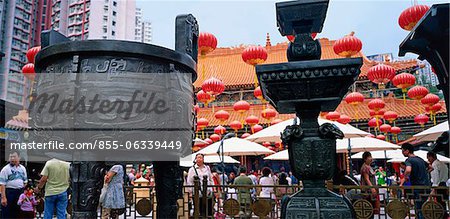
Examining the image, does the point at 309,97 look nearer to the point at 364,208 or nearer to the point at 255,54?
the point at 364,208

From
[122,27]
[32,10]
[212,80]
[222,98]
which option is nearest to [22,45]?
[32,10]

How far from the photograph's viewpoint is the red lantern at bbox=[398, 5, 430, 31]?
22.6 ft

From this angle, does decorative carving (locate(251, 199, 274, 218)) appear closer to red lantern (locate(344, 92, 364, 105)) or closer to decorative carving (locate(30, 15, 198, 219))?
decorative carving (locate(30, 15, 198, 219))

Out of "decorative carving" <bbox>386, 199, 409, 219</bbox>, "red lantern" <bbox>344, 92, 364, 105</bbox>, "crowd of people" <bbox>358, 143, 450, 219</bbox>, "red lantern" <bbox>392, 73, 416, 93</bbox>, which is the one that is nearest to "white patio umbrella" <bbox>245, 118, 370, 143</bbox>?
"crowd of people" <bbox>358, 143, 450, 219</bbox>

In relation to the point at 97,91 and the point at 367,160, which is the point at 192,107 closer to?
the point at 97,91

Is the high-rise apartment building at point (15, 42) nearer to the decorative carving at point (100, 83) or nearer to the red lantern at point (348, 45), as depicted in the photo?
the red lantern at point (348, 45)

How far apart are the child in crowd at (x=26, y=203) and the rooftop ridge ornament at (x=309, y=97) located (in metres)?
4.11

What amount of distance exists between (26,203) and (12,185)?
34 centimetres

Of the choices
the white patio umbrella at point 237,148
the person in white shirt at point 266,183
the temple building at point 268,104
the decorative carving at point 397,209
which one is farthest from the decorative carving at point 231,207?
the temple building at point 268,104

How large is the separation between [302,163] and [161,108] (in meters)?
1.14

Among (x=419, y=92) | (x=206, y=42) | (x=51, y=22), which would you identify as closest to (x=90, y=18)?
(x=51, y=22)

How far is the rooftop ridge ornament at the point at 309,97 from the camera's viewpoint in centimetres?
243

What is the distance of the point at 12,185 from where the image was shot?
4.87m

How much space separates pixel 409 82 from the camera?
418 inches
